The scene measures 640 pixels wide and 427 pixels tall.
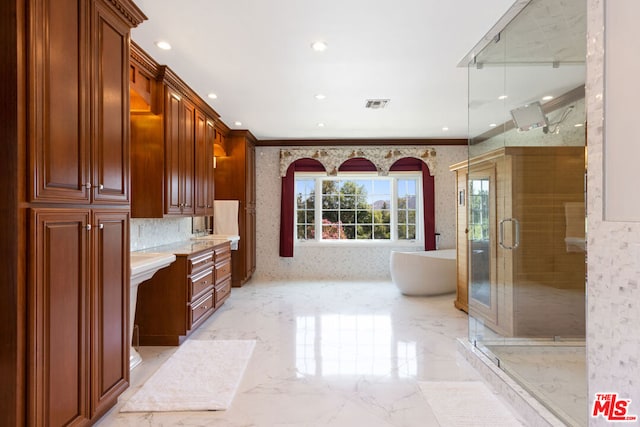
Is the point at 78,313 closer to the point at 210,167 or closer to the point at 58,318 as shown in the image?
the point at 58,318

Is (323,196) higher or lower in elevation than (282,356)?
higher

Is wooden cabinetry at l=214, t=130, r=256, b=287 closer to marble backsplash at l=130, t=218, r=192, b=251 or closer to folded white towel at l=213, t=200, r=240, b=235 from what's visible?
folded white towel at l=213, t=200, r=240, b=235

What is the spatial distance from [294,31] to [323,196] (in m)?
4.19

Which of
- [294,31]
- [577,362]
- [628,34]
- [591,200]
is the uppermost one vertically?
[294,31]

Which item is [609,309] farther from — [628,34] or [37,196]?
[37,196]

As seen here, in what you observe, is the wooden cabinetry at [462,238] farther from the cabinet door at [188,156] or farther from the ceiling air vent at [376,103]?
the cabinet door at [188,156]

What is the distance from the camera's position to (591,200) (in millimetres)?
1473

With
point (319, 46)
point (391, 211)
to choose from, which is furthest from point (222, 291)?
point (391, 211)

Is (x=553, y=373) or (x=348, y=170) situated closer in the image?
(x=553, y=373)

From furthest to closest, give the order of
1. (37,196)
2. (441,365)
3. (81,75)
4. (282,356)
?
(282,356) < (441,365) < (81,75) < (37,196)

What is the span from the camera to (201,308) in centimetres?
360

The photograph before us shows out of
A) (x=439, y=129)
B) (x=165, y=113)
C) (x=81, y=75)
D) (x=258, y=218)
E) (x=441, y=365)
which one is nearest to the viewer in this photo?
(x=81, y=75)

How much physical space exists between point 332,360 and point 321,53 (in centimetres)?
233

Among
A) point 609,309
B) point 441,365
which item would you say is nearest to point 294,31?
point 609,309
